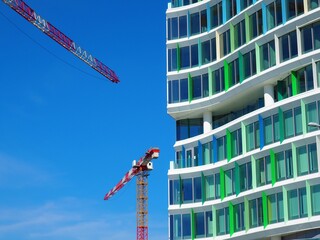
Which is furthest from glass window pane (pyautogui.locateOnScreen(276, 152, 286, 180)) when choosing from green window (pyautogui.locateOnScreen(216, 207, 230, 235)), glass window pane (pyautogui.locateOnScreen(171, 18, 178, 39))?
glass window pane (pyautogui.locateOnScreen(171, 18, 178, 39))

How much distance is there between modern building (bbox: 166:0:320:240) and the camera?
58406 millimetres

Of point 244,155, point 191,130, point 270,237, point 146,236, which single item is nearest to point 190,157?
point 191,130

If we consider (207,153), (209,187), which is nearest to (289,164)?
(209,187)

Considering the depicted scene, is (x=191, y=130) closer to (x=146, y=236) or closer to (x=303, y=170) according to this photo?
(x=303, y=170)

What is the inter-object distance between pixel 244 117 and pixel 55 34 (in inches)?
2904

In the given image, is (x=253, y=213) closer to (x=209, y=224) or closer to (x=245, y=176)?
(x=245, y=176)

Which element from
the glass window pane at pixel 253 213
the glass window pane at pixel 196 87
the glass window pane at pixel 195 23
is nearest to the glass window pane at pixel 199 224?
the glass window pane at pixel 253 213

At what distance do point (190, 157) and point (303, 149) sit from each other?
15.0 metres

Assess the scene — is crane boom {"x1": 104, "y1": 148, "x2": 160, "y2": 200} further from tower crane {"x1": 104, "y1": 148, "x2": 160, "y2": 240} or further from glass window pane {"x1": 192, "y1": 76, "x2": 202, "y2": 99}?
glass window pane {"x1": 192, "y1": 76, "x2": 202, "y2": 99}

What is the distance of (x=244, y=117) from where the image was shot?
64562mm

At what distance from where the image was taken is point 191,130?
238 feet

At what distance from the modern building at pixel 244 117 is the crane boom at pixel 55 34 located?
5389 centimetres

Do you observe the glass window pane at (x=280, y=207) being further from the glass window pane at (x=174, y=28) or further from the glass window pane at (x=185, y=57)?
the glass window pane at (x=174, y=28)

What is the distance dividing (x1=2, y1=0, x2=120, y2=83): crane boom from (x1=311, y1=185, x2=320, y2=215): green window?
250ft
